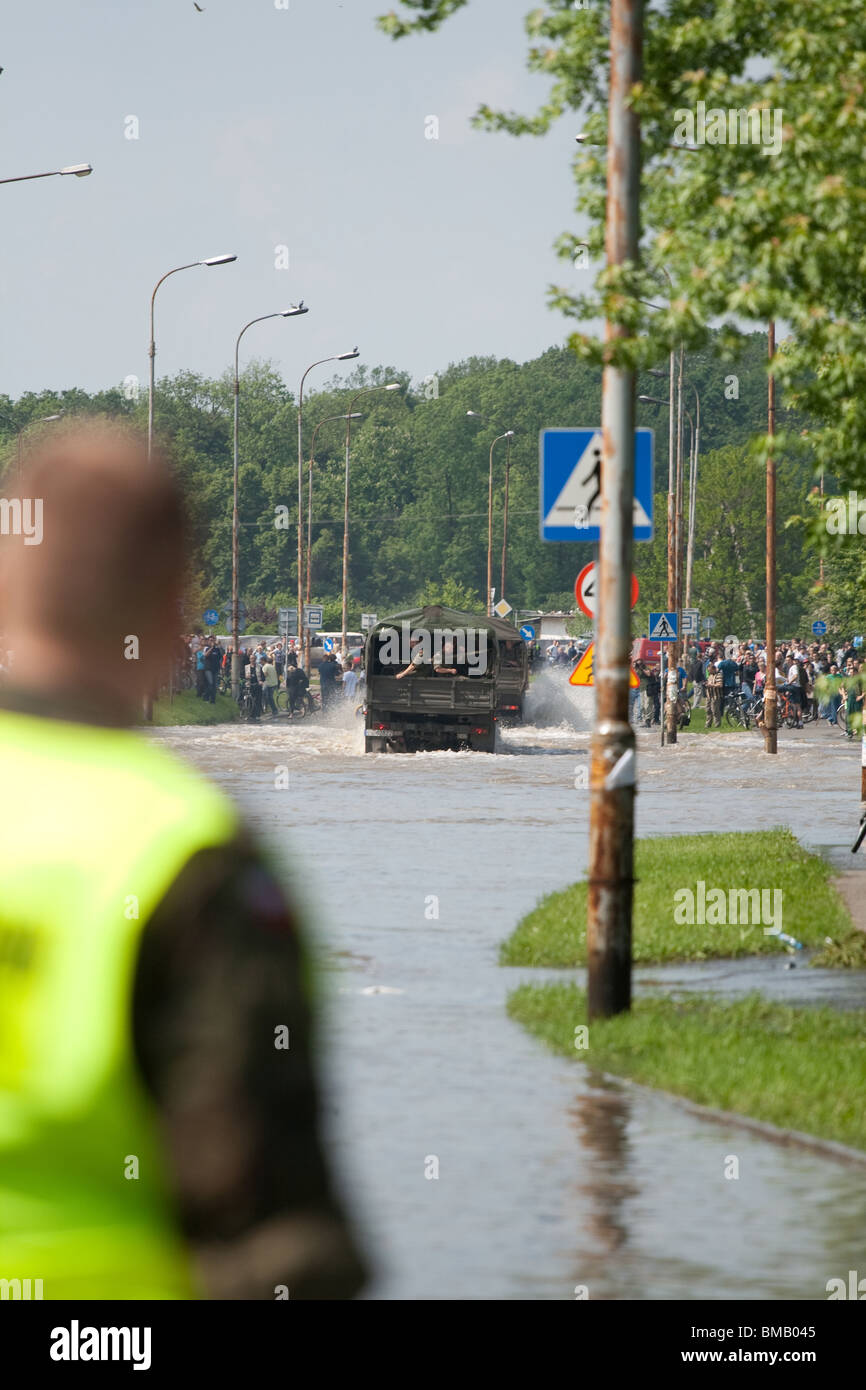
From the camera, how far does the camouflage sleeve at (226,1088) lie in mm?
2188

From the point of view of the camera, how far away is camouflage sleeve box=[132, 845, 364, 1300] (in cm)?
219

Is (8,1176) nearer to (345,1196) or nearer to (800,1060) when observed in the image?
(345,1196)

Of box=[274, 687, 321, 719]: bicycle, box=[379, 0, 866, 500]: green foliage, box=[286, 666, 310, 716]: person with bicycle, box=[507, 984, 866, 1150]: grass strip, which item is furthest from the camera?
box=[274, 687, 321, 719]: bicycle

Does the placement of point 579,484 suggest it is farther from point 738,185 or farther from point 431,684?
point 431,684

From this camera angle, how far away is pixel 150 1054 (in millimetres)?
2193

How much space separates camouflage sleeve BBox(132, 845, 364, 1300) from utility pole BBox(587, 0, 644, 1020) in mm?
9593

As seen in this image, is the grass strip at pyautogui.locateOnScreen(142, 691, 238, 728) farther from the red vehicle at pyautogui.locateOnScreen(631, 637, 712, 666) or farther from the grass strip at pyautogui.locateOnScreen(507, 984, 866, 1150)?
the grass strip at pyautogui.locateOnScreen(507, 984, 866, 1150)

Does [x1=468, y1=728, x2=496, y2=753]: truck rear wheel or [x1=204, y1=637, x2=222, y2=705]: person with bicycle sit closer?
[x1=468, y1=728, x2=496, y2=753]: truck rear wheel

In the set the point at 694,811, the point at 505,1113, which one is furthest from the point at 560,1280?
the point at 694,811

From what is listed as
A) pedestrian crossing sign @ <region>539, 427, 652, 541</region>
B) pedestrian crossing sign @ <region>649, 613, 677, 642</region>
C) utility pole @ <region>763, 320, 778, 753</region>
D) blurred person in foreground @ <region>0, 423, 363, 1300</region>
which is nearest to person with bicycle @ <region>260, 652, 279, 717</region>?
pedestrian crossing sign @ <region>649, 613, 677, 642</region>

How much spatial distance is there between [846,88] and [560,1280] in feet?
21.9

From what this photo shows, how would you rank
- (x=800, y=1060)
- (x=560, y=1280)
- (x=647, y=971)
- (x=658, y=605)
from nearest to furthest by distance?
(x=560, y=1280)
(x=800, y=1060)
(x=647, y=971)
(x=658, y=605)

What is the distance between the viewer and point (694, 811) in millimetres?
29594

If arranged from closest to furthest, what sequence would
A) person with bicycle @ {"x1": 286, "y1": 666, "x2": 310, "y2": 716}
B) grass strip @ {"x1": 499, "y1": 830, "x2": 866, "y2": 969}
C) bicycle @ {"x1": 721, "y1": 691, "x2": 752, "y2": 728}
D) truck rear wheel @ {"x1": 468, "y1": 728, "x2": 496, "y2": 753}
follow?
grass strip @ {"x1": 499, "y1": 830, "x2": 866, "y2": 969}
truck rear wheel @ {"x1": 468, "y1": 728, "x2": 496, "y2": 753}
bicycle @ {"x1": 721, "y1": 691, "x2": 752, "y2": 728}
person with bicycle @ {"x1": 286, "y1": 666, "x2": 310, "y2": 716}
